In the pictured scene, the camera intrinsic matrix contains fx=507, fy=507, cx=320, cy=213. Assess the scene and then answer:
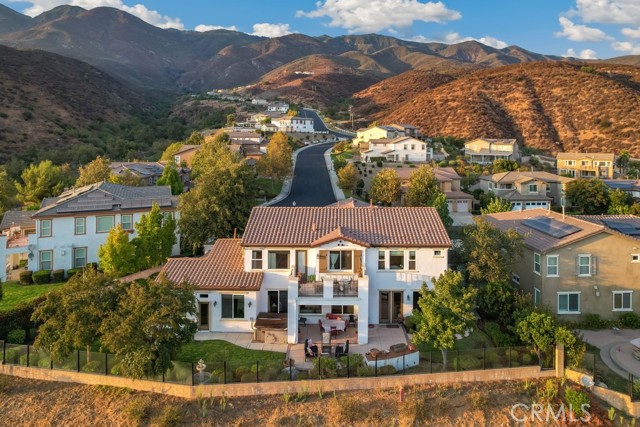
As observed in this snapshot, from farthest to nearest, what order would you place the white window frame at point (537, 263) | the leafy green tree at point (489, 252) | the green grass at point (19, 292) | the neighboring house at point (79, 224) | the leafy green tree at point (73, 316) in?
the neighboring house at point (79, 224) → the green grass at point (19, 292) → the white window frame at point (537, 263) → the leafy green tree at point (489, 252) → the leafy green tree at point (73, 316)

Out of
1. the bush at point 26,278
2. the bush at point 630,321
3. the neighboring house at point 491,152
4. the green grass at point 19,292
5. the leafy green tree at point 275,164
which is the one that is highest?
the neighboring house at point 491,152

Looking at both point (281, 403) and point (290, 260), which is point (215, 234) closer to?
point (290, 260)

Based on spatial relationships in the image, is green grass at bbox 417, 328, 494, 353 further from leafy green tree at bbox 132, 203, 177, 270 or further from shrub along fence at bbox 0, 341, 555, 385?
leafy green tree at bbox 132, 203, 177, 270

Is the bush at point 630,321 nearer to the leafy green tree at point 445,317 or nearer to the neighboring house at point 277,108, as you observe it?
the leafy green tree at point 445,317

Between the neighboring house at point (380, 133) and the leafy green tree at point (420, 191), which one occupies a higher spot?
the neighboring house at point (380, 133)

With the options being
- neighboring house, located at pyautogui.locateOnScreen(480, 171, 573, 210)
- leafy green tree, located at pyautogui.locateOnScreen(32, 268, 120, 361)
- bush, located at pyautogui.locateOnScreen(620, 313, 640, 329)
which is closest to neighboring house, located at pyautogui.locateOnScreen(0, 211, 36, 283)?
leafy green tree, located at pyautogui.locateOnScreen(32, 268, 120, 361)

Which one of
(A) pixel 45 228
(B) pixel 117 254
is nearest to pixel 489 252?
(B) pixel 117 254

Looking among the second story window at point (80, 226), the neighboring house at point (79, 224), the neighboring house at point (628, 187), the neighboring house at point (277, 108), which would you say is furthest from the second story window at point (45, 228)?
the neighboring house at point (277, 108)

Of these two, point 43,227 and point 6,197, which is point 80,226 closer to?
point 43,227
